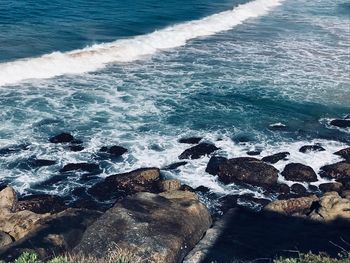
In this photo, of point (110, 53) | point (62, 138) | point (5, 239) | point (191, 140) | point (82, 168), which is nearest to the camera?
point (5, 239)

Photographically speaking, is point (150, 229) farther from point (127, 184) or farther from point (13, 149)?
point (13, 149)

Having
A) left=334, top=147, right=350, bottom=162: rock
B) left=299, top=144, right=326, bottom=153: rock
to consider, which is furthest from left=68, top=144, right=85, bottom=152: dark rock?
left=334, top=147, right=350, bottom=162: rock

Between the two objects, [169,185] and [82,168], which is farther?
[82,168]

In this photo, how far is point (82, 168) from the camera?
79.3 ft

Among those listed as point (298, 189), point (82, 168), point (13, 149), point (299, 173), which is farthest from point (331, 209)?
point (13, 149)

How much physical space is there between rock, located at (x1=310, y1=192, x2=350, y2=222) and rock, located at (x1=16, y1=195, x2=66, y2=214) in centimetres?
1068

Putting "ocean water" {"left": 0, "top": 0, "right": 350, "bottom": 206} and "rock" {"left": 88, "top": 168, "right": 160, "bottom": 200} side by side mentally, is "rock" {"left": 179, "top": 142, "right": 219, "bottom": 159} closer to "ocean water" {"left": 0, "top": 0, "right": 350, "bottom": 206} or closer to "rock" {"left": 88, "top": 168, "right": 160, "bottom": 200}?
"ocean water" {"left": 0, "top": 0, "right": 350, "bottom": 206}

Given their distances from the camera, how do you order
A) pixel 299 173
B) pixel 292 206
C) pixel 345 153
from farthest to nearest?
pixel 345 153 → pixel 299 173 → pixel 292 206

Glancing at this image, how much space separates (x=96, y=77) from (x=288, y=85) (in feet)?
48.3

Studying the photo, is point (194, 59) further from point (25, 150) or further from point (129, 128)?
point (25, 150)

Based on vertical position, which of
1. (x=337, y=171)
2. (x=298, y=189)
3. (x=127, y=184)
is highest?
(x=127, y=184)

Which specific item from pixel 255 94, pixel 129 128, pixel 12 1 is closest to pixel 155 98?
pixel 129 128

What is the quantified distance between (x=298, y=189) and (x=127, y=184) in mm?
8090

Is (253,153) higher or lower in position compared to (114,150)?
lower
